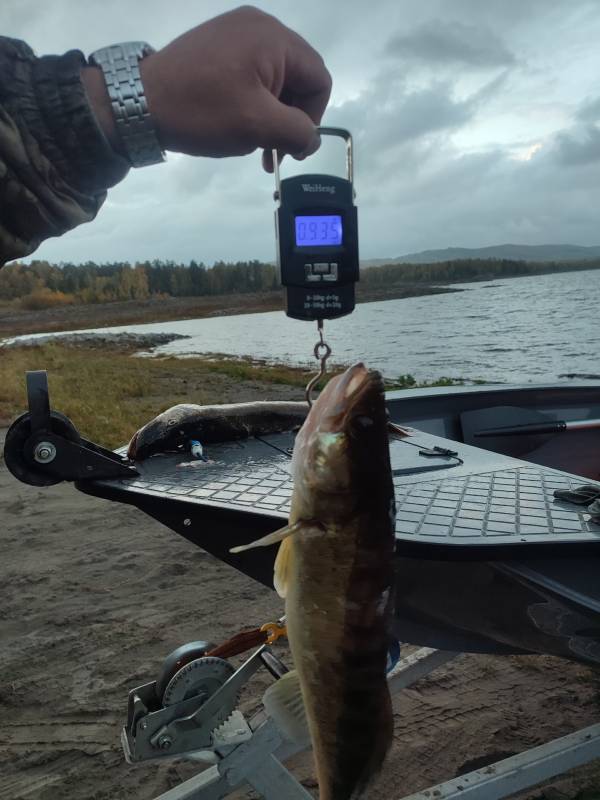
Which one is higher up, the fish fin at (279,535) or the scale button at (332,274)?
the scale button at (332,274)

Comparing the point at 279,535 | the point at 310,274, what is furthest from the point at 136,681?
the point at 279,535

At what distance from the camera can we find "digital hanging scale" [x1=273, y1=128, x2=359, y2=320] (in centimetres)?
218

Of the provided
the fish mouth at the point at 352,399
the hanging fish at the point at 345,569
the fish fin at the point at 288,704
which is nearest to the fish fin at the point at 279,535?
the hanging fish at the point at 345,569

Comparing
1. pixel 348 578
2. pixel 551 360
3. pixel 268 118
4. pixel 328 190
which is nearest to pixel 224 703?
pixel 348 578

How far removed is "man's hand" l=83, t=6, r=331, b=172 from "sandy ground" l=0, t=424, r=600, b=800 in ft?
8.55

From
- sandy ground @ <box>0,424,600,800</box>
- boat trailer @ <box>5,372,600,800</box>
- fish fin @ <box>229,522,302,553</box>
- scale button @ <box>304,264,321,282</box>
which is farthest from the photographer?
sandy ground @ <box>0,424,600,800</box>

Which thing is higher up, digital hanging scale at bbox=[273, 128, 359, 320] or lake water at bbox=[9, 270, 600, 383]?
digital hanging scale at bbox=[273, 128, 359, 320]

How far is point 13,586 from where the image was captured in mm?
6480

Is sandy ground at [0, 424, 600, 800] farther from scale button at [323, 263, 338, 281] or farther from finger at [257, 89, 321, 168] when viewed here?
finger at [257, 89, 321, 168]

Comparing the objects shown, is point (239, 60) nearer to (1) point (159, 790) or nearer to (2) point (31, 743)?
(1) point (159, 790)

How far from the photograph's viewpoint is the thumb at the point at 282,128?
162 cm

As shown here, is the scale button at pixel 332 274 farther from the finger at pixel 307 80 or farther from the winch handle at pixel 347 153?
the finger at pixel 307 80

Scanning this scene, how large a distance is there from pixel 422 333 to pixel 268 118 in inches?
2068

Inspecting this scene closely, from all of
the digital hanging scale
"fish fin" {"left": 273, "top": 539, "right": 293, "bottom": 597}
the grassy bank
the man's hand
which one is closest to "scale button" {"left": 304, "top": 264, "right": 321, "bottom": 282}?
the digital hanging scale
